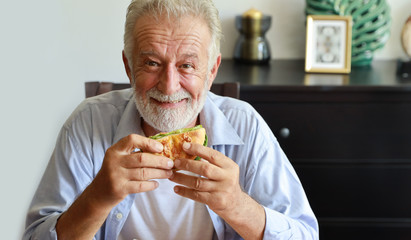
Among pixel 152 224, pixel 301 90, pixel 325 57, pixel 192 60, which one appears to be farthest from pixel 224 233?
pixel 325 57

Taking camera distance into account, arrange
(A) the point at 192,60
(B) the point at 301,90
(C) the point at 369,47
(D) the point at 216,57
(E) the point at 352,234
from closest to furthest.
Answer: (A) the point at 192,60 → (D) the point at 216,57 → (B) the point at 301,90 → (E) the point at 352,234 → (C) the point at 369,47

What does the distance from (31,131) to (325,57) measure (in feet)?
4.05

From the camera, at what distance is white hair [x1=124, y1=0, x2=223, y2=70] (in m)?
1.40

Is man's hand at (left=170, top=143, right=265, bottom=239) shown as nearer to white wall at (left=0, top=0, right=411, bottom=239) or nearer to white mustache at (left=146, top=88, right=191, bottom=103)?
white mustache at (left=146, top=88, right=191, bottom=103)

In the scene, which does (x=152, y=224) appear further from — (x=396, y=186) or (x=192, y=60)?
(x=396, y=186)

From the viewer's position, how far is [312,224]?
150 cm

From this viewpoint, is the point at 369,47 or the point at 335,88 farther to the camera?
the point at 369,47

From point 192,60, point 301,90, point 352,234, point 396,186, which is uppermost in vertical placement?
point 192,60

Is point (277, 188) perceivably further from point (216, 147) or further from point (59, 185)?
point (59, 185)

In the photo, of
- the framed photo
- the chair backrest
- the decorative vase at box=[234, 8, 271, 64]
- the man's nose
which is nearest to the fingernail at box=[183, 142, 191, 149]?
the man's nose

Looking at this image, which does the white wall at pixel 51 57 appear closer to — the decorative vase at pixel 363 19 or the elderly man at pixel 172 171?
the decorative vase at pixel 363 19

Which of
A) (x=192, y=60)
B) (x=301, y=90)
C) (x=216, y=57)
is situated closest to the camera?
(x=192, y=60)

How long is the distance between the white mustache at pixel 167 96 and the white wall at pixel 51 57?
0.71 meters

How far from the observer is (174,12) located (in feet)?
4.59
